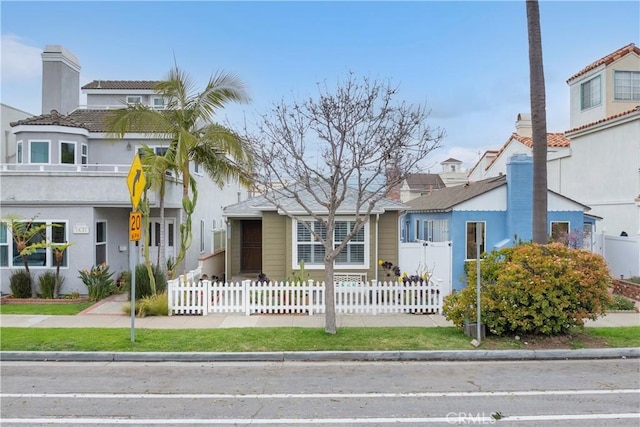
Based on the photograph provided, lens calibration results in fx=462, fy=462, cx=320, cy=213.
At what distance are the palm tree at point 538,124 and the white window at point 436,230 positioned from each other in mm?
8025

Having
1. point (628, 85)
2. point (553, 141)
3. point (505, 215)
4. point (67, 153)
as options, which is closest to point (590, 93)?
point (628, 85)

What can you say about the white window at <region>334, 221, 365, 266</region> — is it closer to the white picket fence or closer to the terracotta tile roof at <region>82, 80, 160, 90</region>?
the white picket fence

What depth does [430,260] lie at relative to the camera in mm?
15070

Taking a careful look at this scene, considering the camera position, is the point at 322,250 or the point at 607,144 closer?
the point at 322,250

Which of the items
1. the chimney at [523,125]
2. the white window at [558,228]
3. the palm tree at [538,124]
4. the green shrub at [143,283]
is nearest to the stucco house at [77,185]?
the green shrub at [143,283]

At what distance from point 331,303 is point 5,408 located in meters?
5.93

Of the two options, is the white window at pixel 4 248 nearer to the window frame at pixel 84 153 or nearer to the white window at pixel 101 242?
the white window at pixel 101 242

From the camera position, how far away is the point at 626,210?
1780cm

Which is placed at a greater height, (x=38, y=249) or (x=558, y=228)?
(x=558, y=228)

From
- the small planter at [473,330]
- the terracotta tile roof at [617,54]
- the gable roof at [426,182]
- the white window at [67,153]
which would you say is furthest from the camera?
the gable roof at [426,182]

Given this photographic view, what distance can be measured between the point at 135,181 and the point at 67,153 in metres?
9.64

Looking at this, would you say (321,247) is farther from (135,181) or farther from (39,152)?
(39,152)

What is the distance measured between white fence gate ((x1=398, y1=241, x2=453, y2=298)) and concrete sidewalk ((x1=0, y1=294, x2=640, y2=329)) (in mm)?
2666

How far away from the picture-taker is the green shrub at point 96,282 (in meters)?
14.2
